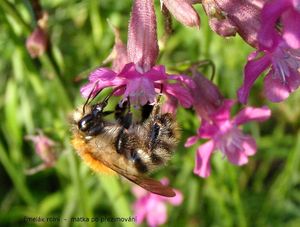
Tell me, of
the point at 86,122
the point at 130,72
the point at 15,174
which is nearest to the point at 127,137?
the point at 86,122

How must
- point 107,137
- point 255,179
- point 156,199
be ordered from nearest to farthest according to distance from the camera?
point 107,137
point 156,199
point 255,179

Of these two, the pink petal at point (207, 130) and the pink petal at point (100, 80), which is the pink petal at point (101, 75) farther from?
the pink petal at point (207, 130)

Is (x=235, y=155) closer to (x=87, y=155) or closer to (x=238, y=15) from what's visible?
(x=87, y=155)

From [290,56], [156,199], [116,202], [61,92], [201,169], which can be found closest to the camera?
[290,56]

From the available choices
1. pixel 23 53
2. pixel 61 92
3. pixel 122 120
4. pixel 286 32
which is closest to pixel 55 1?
pixel 23 53

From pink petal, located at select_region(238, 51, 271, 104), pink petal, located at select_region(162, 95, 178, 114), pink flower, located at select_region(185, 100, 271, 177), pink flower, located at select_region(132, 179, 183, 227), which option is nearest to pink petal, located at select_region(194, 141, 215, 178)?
pink flower, located at select_region(185, 100, 271, 177)

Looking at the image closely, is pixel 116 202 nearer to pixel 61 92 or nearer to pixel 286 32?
pixel 61 92

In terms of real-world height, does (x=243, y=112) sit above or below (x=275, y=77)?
below

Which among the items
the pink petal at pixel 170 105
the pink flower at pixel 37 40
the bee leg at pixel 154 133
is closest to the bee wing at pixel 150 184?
the bee leg at pixel 154 133
